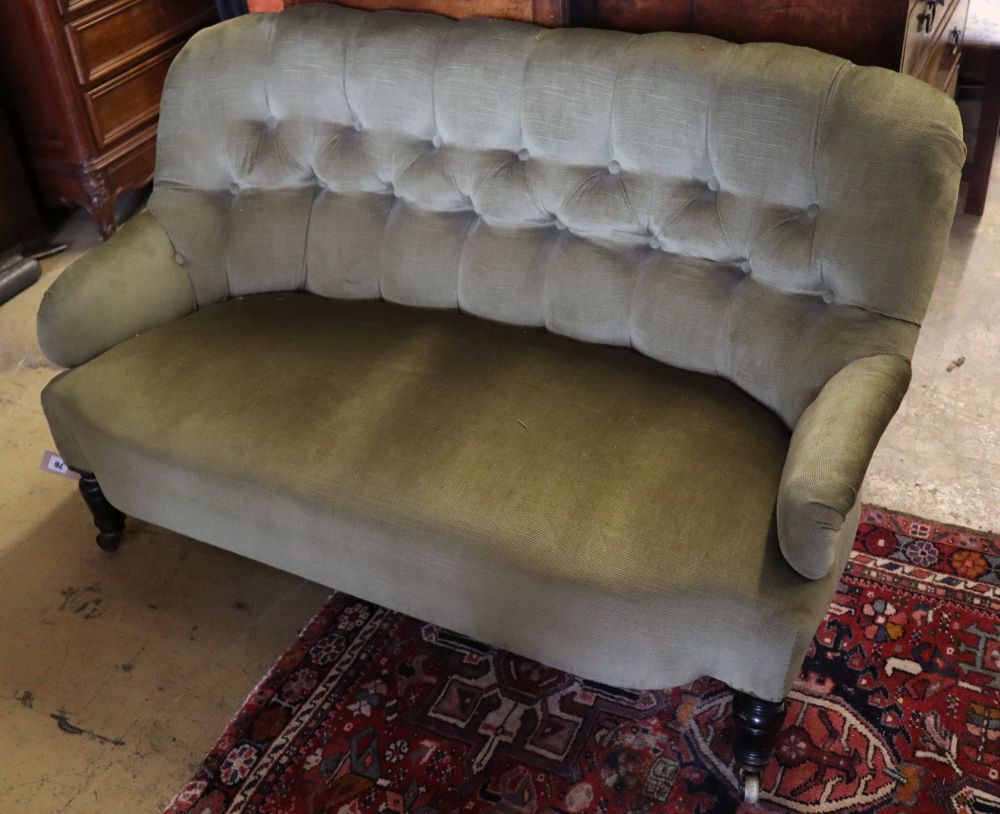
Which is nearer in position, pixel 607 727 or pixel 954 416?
pixel 607 727

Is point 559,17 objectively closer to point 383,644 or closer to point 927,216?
point 927,216

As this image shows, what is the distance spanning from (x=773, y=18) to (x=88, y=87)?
6.68 ft

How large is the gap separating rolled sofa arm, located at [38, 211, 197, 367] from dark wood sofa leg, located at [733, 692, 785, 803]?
4.31 feet

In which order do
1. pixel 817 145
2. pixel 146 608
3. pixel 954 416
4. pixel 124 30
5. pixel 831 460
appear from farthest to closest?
pixel 124 30
pixel 954 416
pixel 146 608
pixel 817 145
pixel 831 460

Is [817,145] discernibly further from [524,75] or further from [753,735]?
[753,735]

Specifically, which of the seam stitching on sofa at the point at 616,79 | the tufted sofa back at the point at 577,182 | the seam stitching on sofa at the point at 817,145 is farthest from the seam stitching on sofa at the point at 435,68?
the seam stitching on sofa at the point at 817,145

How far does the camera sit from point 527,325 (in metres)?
1.93

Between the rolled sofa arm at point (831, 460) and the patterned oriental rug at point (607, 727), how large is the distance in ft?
1.18

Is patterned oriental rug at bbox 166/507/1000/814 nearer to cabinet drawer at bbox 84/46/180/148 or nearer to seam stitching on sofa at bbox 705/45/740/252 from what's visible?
seam stitching on sofa at bbox 705/45/740/252

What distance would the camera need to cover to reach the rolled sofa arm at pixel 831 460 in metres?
1.33

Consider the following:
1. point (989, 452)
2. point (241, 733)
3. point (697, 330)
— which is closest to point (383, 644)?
point (241, 733)

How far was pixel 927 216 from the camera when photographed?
155 cm

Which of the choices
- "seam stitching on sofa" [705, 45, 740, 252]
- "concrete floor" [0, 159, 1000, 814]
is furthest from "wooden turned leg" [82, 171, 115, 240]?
"seam stitching on sofa" [705, 45, 740, 252]

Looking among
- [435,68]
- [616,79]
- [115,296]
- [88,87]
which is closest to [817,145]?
[616,79]
